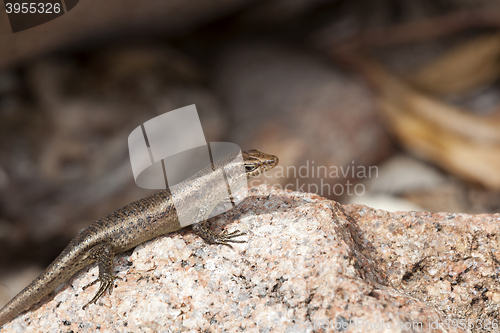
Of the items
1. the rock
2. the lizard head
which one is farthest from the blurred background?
the rock

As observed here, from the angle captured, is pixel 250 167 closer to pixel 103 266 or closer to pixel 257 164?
pixel 257 164

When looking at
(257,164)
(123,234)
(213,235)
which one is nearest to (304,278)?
(213,235)

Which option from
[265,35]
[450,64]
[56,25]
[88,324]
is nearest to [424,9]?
[450,64]

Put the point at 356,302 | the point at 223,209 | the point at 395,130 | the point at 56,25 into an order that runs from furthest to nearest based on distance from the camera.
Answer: the point at 395,130, the point at 56,25, the point at 223,209, the point at 356,302

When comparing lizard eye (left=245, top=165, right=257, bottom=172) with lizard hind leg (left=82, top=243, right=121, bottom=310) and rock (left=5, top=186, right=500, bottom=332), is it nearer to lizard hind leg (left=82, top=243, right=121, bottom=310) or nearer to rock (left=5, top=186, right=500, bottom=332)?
rock (left=5, top=186, right=500, bottom=332)

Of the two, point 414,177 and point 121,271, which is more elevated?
point 121,271

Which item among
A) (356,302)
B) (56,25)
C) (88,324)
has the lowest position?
(88,324)

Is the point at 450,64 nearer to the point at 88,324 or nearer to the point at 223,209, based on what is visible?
the point at 223,209
